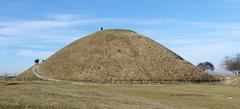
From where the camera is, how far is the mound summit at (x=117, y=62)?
126688 mm

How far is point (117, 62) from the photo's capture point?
13612 cm

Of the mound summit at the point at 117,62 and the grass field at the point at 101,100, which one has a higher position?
the mound summit at the point at 117,62

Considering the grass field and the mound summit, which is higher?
the mound summit

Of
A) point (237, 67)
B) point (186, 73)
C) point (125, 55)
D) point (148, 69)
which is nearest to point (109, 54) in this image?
point (125, 55)

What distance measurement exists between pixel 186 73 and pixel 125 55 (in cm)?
2017

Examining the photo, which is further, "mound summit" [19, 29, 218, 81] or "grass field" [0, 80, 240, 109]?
"mound summit" [19, 29, 218, 81]

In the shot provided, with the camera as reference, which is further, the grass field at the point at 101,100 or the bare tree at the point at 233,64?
the bare tree at the point at 233,64

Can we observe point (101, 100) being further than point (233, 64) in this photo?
No

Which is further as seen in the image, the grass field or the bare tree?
the bare tree

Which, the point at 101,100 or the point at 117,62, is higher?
the point at 117,62

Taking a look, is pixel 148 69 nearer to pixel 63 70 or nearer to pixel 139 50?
pixel 139 50

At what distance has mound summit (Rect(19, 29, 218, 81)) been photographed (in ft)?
416

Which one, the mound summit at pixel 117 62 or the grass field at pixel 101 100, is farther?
the mound summit at pixel 117 62

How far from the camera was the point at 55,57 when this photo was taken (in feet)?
484
